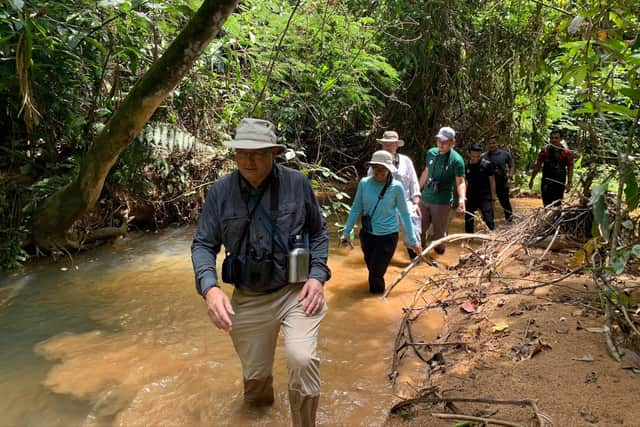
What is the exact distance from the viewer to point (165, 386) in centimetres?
380

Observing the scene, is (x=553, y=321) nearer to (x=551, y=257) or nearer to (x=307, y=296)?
(x=551, y=257)

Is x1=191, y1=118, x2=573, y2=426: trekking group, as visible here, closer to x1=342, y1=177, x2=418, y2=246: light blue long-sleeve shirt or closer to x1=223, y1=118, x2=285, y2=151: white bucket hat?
x1=223, y1=118, x2=285, y2=151: white bucket hat

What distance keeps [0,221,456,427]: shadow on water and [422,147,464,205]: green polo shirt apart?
136cm

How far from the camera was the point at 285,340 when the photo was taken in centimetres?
281

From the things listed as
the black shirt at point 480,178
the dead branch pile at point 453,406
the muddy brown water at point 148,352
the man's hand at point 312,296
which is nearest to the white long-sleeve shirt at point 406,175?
the muddy brown water at point 148,352

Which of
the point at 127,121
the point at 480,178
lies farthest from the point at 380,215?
the point at 127,121

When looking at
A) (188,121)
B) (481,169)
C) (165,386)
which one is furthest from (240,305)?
(188,121)

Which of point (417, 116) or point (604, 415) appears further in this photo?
point (417, 116)

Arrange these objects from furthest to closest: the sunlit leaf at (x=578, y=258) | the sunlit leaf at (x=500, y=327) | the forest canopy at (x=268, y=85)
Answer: the forest canopy at (x=268, y=85) → the sunlit leaf at (x=578, y=258) → the sunlit leaf at (x=500, y=327)

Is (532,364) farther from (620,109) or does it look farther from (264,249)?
(264,249)

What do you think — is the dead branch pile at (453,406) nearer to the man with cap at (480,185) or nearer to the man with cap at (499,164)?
the man with cap at (480,185)

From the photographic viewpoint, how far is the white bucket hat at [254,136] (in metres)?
2.76

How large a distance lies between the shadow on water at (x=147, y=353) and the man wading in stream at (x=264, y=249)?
84 centimetres

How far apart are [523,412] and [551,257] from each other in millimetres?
3118
